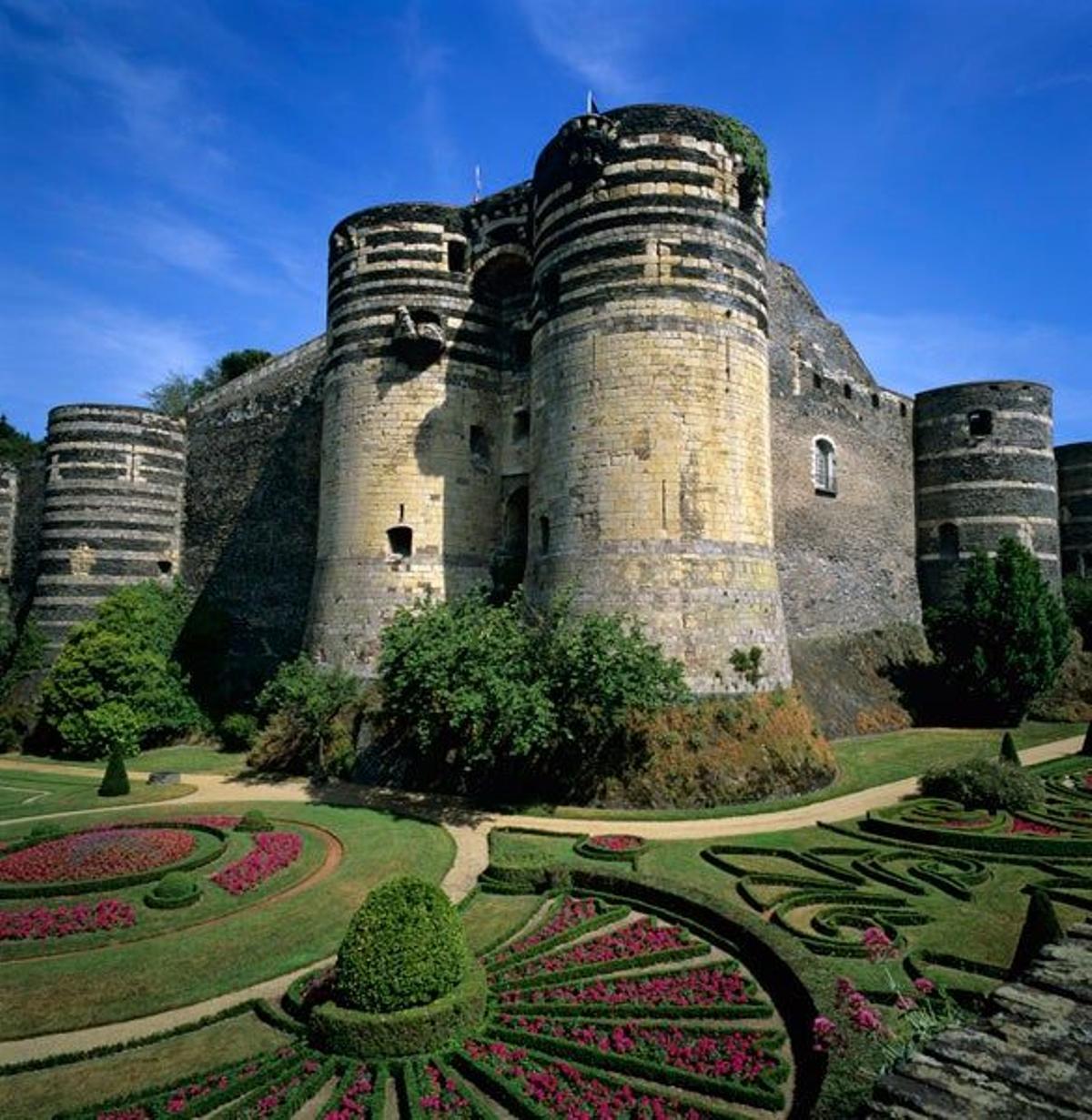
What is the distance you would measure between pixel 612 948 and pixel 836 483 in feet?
80.3

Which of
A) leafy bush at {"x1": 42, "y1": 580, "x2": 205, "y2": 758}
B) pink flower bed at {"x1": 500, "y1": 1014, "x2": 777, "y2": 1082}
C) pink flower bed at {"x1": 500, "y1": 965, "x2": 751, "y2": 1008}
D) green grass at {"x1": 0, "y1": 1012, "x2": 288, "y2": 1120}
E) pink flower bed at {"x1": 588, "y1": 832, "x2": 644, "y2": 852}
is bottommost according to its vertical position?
green grass at {"x1": 0, "y1": 1012, "x2": 288, "y2": 1120}

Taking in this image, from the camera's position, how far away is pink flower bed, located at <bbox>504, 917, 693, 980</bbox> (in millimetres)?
10609

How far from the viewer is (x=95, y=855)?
1506cm

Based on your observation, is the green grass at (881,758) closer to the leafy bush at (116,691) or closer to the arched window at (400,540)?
the arched window at (400,540)

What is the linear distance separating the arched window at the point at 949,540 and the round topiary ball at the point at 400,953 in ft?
104

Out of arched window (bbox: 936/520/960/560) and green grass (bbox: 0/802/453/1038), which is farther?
arched window (bbox: 936/520/960/560)

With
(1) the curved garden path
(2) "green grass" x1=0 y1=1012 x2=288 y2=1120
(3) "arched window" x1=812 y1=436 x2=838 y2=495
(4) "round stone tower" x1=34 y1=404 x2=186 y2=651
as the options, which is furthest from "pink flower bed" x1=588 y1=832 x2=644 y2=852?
(4) "round stone tower" x1=34 y1=404 x2=186 y2=651

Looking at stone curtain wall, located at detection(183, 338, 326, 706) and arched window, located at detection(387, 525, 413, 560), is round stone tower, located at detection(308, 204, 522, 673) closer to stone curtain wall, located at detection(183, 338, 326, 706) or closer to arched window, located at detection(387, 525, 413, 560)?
arched window, located at detection(387, 525, 413, 560)

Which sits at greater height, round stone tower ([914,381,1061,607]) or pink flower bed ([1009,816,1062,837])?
round stone tower ([914,381,1061,607])

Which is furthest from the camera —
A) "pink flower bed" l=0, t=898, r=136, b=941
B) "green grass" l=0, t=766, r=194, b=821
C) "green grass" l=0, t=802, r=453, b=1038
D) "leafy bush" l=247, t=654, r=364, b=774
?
"leafy bush" l=247, t=654, r=364, b=774

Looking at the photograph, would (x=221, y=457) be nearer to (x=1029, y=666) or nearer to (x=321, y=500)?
(x=321, y=500)

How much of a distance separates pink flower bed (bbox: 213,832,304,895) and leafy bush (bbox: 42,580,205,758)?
43.8 ft

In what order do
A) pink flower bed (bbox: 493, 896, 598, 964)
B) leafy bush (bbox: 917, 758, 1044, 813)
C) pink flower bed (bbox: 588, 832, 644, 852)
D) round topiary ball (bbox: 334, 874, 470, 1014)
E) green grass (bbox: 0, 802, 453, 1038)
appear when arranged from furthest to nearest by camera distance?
leafy bush (bbox: 917, 758, 1044, 813) → pink flower bed (bbox: 588, 832, 644, 852) → pink flower bed (bbox: 493, 896, 598, 964) → green grass (bbox: 0, 802, 453, 1038) → round topiary ball (bbox: 334, 874, 470, 1014)

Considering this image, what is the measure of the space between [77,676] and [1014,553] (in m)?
32.7
